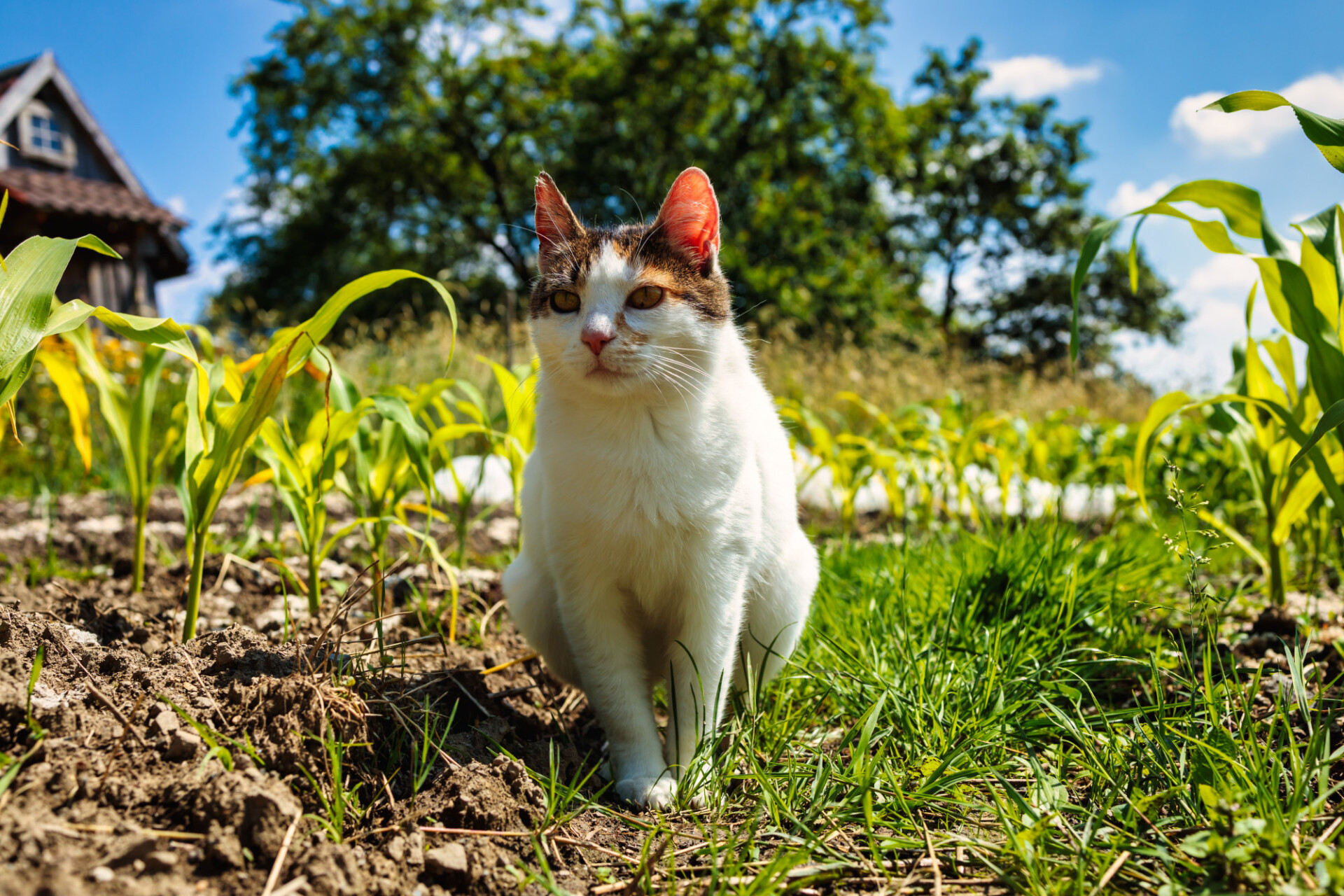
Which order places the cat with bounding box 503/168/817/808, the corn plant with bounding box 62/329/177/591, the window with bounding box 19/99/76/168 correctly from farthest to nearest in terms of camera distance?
the window with bounding box 19/99/76/168 → the corn plant with bounding box 62/329/177/591 → the cat with bounding box 503/168/817/808

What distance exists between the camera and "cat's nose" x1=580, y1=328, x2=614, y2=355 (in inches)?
59.9

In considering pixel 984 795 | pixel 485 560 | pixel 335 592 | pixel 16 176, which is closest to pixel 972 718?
pixel 984 795

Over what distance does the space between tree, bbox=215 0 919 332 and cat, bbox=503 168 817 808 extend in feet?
49.1

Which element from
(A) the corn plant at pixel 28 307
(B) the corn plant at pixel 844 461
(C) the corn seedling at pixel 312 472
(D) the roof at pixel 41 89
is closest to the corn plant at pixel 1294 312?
(B) the corn plant at pixel 844 461

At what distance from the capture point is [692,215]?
1726 millimetres

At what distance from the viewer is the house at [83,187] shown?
15.2 meters

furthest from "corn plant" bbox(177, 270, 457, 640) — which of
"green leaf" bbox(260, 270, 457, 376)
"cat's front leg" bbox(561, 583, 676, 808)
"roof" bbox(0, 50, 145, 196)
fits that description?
"roof" bbox(0, 50, 145, 196)

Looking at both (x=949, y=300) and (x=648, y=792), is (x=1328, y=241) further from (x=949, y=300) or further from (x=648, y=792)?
(x=949, y=300)

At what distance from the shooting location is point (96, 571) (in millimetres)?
2736

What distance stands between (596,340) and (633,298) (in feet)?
0.59

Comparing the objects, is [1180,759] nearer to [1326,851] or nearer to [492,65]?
[1326,851]

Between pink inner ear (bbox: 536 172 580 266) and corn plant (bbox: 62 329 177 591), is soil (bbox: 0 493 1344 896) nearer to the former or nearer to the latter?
corn plant (bbox: 62 329 177 591)

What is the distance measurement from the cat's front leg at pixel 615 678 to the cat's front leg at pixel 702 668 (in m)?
0.05

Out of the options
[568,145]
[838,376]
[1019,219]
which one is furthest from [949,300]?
[838,376]
